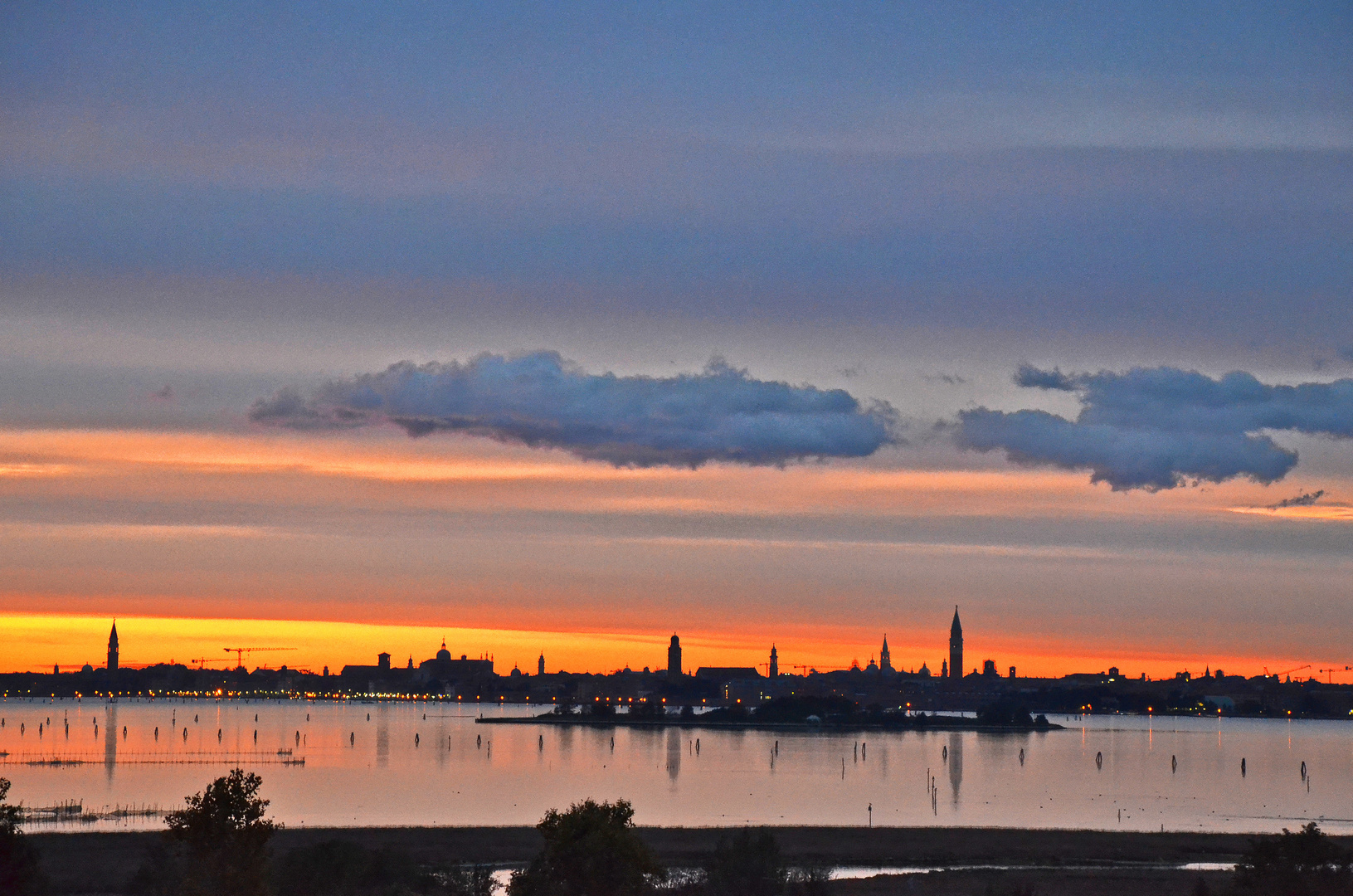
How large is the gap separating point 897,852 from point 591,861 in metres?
32.9

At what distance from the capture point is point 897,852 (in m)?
64.1

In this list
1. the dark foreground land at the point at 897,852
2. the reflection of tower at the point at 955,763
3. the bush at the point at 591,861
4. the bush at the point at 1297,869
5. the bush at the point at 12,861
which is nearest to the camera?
the bush at the point at 591,861

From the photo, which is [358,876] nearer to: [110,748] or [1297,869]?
[1297,869]

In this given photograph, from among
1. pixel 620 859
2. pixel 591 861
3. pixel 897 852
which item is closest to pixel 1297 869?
pixel 620 859

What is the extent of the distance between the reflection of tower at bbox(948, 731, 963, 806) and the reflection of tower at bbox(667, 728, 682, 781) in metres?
20.5

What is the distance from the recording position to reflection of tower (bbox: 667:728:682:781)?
116688 millimetres

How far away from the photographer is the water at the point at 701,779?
82.1m

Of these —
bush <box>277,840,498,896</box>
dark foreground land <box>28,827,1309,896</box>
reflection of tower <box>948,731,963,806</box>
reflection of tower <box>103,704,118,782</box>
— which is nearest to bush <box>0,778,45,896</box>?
bush <box>277,840,498,896</box>

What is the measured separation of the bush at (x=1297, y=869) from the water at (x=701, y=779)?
3694cm

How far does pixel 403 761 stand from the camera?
125438 millimetres

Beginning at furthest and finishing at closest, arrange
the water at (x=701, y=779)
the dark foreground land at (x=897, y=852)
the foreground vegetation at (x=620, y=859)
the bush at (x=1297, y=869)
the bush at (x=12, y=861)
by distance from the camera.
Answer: the water at (x=701, y=779)
the dark foreground land at (x=897, y=852)
the bush at (x=1297, y=869)
the bush at (x=12, y=861)
the foreground vegetation at (x=620, y=859)

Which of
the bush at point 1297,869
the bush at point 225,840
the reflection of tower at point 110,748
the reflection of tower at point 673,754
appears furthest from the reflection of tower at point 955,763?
the bush at point 225,840

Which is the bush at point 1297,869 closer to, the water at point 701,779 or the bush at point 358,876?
the bush at point 358,876

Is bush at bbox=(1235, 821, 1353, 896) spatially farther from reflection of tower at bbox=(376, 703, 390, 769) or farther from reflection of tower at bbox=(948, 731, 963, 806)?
reflection of tower at bbox=(376, 703, 390, 769)
